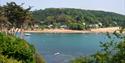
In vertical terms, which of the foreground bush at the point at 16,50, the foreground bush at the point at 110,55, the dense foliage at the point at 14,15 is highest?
the dense foliage at the point at 14,15

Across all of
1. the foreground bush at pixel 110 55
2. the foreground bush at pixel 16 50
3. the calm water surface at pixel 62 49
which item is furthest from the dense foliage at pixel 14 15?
the foreground bush at pixel 110 55

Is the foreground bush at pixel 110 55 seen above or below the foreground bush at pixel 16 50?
above

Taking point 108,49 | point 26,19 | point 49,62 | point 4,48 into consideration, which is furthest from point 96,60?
point 49,62

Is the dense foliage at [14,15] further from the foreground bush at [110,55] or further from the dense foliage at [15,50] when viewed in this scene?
the foreground bush at [110,55]

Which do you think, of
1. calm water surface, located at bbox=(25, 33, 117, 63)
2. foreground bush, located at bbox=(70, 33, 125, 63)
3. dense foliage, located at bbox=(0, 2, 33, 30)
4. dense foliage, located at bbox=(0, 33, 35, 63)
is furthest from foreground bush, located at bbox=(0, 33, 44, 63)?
dense foliage, located at bbox=(0, 2, 33, 30)

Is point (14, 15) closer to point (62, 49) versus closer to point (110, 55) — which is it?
point (62, 49)

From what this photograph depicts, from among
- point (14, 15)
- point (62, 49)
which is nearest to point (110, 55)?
point (14, 15)

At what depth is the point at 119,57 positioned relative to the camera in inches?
538

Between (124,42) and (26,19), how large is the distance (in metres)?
46.4

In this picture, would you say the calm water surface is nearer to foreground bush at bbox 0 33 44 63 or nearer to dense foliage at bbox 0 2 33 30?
foreground bush at bbox 0 33 44 63

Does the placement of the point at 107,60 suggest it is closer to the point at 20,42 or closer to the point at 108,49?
the point at 108,49

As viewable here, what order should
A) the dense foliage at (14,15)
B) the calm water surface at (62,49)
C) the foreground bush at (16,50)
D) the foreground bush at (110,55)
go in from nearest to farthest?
the foreground bush at (110,55) → the foreground bush at (16,50) → the dense foliage at (14,15) → the calm water surface at (62,49)

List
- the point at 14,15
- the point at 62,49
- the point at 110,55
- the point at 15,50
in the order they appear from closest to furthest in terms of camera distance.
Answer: the point at 110,55 < the point at 15,50 < the point at 14,15 < the point at 62,49

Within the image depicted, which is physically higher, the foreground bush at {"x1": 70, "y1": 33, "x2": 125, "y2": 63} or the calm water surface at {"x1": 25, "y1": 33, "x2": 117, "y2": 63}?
the foreground bush at {"x1": 70, "y1": 33, "x2": 125, "y2": 63}
